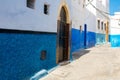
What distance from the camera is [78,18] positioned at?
18.9 metres

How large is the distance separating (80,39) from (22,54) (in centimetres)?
1271

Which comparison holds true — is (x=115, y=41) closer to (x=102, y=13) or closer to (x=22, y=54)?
(x=102, y=13)

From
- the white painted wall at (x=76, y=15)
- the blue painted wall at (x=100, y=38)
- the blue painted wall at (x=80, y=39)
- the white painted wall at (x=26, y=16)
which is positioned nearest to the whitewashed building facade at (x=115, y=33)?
the blue painted wall at (x=80, y=39)

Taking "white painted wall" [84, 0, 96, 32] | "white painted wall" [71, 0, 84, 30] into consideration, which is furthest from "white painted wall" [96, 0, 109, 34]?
"white painted wall" [71, 0, 84, 30]

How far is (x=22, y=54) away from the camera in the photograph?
7680 mm

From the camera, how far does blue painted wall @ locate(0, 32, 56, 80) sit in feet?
22.0

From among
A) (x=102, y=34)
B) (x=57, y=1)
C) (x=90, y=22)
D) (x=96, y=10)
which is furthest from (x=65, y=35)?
(x=102, y=34)

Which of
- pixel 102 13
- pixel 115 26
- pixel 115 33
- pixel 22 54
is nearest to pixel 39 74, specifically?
pixel 22 54

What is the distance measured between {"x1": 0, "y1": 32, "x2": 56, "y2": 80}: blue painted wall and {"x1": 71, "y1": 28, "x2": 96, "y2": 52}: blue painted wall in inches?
285

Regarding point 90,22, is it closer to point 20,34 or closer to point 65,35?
point 65,35

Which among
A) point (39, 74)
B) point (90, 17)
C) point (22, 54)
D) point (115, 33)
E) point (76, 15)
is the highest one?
point (90, 17)

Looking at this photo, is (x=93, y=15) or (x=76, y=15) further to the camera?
(x=93, y=15)

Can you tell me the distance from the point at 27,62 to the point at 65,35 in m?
5.19

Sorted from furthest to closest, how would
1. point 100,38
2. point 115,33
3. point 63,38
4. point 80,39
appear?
point 100,38 < point 115,33 < point 80,39 < point 63,38
